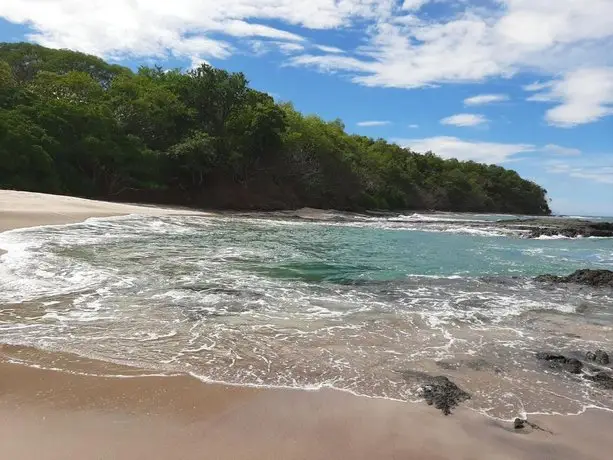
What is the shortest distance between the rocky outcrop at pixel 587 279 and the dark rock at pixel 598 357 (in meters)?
5.42

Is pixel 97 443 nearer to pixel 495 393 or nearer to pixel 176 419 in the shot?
pixel 176 419

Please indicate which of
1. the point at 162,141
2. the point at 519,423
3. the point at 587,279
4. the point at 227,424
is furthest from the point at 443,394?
the point at 162,141

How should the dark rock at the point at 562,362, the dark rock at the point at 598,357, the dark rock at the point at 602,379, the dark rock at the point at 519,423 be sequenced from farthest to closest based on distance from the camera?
the dark rock at the point at 598,357, the dark rock at the point at 562,362, the dark rock at the point at 602,379, the dark rock at the point at 519,423

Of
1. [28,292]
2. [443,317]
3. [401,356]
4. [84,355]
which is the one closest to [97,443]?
[84,355]

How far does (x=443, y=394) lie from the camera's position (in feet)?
13.8

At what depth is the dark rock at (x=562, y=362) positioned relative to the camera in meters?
5.11

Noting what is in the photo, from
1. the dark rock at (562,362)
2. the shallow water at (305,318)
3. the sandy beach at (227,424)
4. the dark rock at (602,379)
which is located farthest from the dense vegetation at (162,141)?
the dark rock at (602,379)

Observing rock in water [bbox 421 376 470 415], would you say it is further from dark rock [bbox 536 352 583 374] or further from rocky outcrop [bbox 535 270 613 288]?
rocky outcrop [bbox 535 270 613 288]

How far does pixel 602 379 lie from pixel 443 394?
6.39ft

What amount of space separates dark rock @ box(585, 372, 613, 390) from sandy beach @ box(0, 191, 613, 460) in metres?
0.80

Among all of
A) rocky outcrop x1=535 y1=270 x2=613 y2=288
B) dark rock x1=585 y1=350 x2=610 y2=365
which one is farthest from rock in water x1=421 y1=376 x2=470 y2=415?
rocky outcrop x1=535 y1=270 x2=613 y2=288

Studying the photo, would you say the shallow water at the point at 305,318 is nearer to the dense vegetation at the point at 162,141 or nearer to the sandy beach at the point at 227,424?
the sandy beach at the point at 227,424

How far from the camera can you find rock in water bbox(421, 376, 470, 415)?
13.2ft

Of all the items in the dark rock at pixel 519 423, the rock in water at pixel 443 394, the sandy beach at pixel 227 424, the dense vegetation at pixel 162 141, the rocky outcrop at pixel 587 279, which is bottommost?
the sandy beach at pixel 227 424
